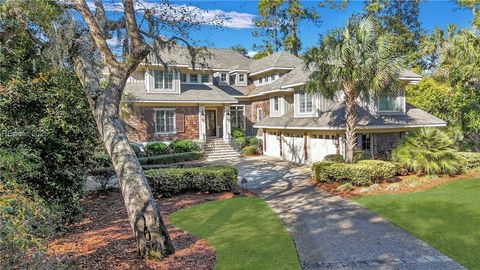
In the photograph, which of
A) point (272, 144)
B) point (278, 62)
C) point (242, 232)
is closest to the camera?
point (242, 232)

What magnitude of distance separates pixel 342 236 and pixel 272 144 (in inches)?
678

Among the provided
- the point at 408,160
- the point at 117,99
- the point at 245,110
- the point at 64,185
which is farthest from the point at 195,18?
the point at 245,110

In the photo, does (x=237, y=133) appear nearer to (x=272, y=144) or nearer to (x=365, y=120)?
(x=272, y=144)

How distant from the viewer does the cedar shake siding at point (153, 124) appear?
80.0 ft

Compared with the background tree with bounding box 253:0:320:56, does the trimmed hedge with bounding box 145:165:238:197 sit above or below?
below

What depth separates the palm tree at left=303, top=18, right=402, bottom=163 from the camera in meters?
13.9

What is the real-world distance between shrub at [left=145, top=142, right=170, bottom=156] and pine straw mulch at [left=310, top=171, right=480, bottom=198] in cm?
1222

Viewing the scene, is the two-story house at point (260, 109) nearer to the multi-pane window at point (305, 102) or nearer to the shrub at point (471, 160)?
the multi-pane window at point (305, 102)

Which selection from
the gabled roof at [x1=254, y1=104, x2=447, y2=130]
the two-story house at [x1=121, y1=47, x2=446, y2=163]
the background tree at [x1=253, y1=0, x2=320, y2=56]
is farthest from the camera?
the background tree at [x1=253, y1=0, x2=320, y2=56]

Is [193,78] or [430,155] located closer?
[430,155]

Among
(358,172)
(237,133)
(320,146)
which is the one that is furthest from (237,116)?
(358,172)

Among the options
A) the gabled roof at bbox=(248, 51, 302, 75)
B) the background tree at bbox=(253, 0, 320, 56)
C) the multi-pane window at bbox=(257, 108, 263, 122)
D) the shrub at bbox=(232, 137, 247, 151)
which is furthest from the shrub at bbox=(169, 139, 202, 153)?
the background tree at bbox=(253, 0, 320, 56)

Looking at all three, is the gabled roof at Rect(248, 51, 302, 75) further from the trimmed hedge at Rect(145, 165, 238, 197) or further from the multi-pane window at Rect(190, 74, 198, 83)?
the trimmed hedge at Rect(145, 165, 238, 197)

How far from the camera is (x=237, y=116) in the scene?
3038 centimetres
